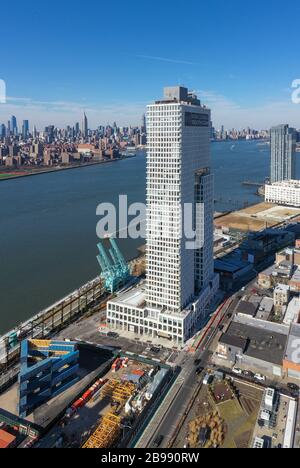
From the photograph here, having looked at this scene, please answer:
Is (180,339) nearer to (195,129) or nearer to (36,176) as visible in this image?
(195,129)

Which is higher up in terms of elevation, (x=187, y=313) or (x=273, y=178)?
(x=273, y=178)

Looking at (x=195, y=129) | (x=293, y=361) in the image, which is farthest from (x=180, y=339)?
(x=195, y=129)

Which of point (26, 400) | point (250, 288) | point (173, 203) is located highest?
point (173, 203)

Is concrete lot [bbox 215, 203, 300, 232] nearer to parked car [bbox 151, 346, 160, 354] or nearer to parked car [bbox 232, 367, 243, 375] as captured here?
parked car [bbox 151, 346, 160, 354]

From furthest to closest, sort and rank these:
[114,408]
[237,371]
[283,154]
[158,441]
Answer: [283,154] < [237,371] < [114,408] < [158,441]

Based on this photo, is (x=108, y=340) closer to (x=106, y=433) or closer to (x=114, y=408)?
(x=114, y=408)

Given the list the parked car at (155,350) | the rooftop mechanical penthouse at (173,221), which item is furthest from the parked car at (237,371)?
the parked car at (155,350)

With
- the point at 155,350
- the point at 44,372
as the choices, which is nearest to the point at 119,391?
the point at 44,372
